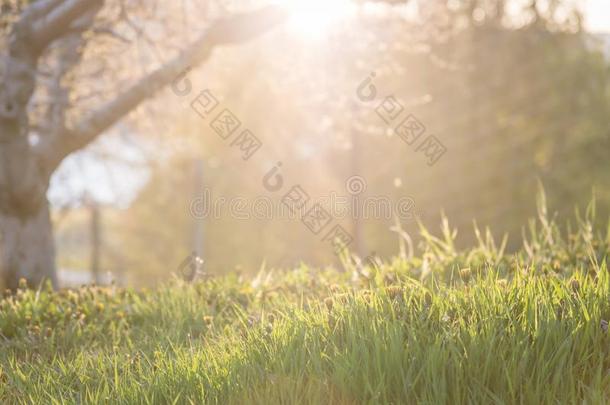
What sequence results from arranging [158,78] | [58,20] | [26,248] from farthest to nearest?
[26,248] → [158,78] → [58,20]

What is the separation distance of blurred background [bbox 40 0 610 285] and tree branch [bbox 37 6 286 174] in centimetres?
312

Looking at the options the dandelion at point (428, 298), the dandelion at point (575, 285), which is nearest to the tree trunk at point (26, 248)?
the dandelion at point (428, 298)

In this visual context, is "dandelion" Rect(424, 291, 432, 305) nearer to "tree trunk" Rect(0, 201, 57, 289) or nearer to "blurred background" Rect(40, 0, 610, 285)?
"tree trunk" Rect(0, 201, 57, 289)

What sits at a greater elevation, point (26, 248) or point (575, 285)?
point (26, 248)

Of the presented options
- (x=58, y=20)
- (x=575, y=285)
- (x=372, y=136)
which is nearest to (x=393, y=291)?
(x=575, y=285)

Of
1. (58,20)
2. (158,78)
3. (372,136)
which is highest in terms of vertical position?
(58,20)

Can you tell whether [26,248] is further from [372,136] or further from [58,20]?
[372,136]

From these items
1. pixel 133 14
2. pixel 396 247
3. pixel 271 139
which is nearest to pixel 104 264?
pixel 271 139

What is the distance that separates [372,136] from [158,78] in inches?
503

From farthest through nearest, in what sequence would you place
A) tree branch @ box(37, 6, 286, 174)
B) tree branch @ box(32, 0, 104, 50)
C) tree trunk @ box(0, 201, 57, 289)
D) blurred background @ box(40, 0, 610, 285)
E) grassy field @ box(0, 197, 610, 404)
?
blurred background @ box(40, 0, 610, 285)
tree trunk @ box(0, 201, 57, 289)
tree branch @ box(37, 6, 286, 174)
tree branch @ box(32, 0, 104, 50)
grassy field @ box(0, 197, 610, 404)

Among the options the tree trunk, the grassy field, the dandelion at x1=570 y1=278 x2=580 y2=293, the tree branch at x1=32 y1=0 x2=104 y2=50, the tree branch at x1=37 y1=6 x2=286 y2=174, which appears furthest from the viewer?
the tree trunk

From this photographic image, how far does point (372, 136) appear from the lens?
2092cm

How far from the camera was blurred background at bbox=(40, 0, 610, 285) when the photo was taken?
14.1 metres

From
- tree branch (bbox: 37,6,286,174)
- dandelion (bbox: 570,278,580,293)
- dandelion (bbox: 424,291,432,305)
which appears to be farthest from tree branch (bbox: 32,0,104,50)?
dandelion (bbox: 570,278,580,293)
